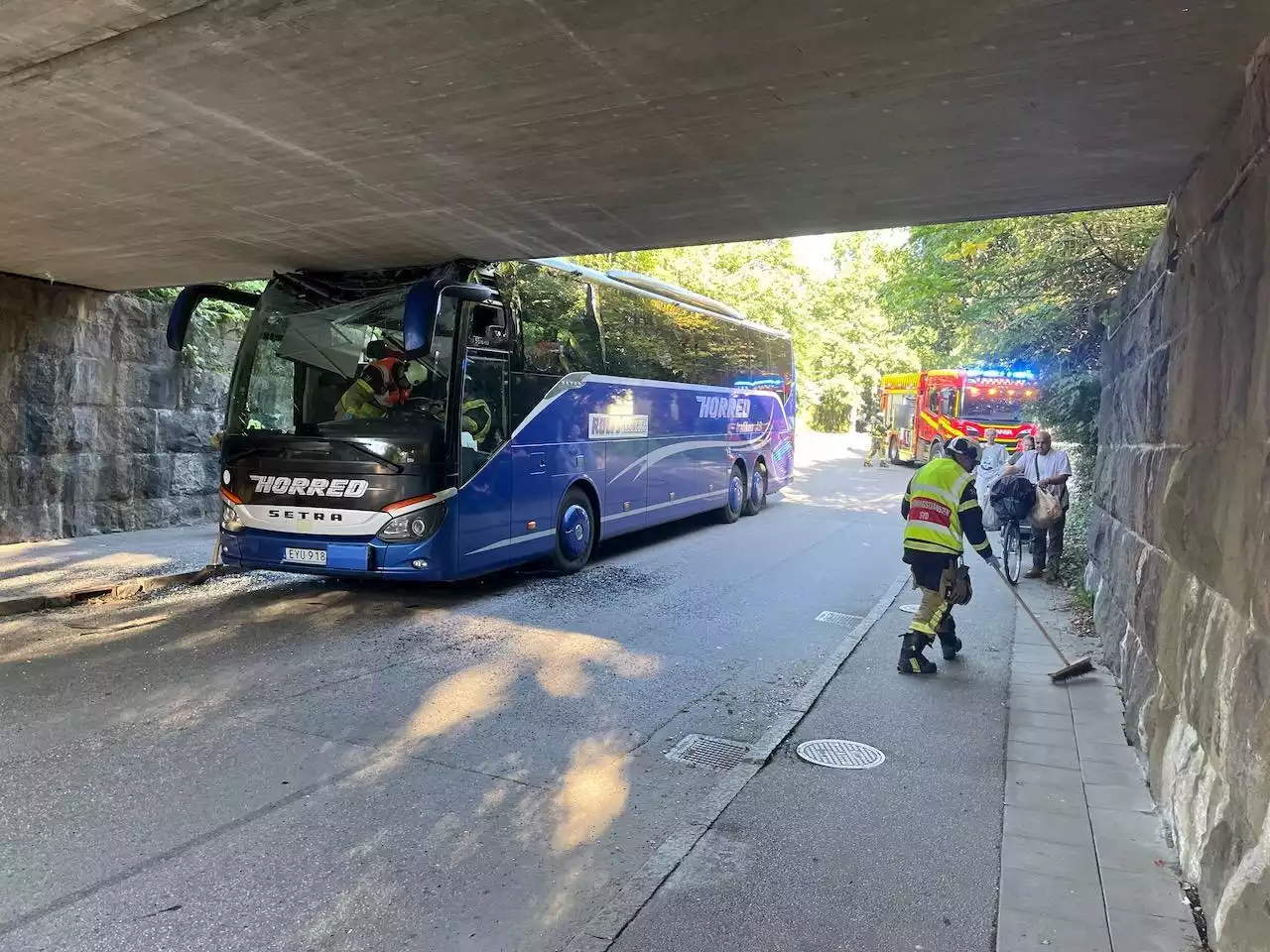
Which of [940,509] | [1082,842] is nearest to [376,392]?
[940,509]

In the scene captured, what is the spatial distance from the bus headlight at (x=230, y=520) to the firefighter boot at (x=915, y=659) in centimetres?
621

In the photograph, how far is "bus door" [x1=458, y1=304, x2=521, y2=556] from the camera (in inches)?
326

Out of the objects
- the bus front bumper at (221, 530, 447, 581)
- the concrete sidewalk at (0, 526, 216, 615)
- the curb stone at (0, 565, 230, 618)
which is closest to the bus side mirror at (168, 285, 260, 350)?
the bus front bumper at (221, 530, 447, 581)

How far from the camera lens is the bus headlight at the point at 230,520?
839 cm

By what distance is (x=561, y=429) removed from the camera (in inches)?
392

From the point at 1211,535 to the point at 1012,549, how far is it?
23.3ft

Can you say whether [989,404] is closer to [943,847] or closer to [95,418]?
[95,418]

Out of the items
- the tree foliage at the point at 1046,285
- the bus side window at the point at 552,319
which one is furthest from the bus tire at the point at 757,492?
the bus side window at the point at 552,319

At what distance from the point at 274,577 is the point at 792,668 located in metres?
6.01

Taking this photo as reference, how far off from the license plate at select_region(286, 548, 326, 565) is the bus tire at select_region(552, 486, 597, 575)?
9.33 ft

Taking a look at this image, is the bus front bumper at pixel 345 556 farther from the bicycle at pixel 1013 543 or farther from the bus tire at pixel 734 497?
the bus tire at pixel 734 497

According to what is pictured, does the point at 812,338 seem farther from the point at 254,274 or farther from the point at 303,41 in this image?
the point at 303,41

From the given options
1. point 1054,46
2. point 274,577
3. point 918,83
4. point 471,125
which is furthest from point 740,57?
point 274,577

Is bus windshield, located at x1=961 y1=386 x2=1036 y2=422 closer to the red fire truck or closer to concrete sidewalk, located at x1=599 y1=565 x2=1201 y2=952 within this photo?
the red fire truck
